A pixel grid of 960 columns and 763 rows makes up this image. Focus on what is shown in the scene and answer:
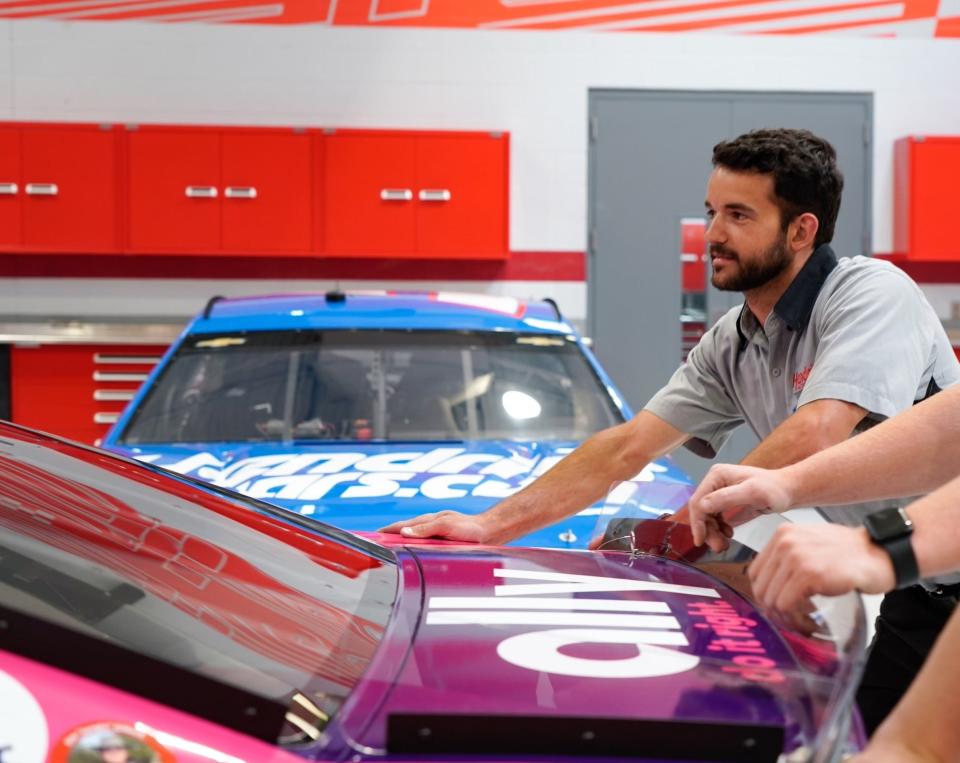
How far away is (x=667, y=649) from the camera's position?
1138 millimetres

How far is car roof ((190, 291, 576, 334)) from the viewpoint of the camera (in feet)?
11.9

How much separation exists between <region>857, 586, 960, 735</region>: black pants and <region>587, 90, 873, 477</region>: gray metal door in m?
5.55

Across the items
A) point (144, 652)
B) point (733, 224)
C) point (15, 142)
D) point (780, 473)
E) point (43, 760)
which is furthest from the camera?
point (15, 142)

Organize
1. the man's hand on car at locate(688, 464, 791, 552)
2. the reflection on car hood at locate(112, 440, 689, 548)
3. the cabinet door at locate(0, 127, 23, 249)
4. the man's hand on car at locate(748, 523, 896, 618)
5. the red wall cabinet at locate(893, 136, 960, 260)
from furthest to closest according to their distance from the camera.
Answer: the red wall cabinet at locate(893, 136, 960, 260)
the cabinet door at locate(0, 127, 23, 249)
the reflection on car hood at locate(112, 440, 689, 548)
the man's hand on car at locate(688, 464, 791, 552)
the man's hand on car at locate(748, 523, 896, 618)

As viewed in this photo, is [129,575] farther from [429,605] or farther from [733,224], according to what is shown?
[733,224]

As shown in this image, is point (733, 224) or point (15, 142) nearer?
point (733, 224)

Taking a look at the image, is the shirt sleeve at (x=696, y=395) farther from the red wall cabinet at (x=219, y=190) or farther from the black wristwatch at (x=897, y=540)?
the red wall cabinet at (x=219, y=190)

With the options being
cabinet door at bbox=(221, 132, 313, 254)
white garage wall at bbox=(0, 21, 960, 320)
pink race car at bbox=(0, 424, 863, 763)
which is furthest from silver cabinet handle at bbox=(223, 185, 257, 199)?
pink race car at bbox=(0, 424, 863, 763)

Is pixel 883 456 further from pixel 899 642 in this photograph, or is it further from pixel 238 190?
pixel 238 190

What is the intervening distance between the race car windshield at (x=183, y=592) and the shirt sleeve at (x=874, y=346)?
0.90 meters

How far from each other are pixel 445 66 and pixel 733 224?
5.53 metres

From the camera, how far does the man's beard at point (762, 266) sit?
2264 mm

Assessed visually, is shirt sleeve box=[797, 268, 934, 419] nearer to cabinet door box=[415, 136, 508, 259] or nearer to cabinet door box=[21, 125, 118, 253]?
cabinet door box=[415, 136, 508, 259]

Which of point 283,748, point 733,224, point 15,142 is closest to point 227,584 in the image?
point 283,748
